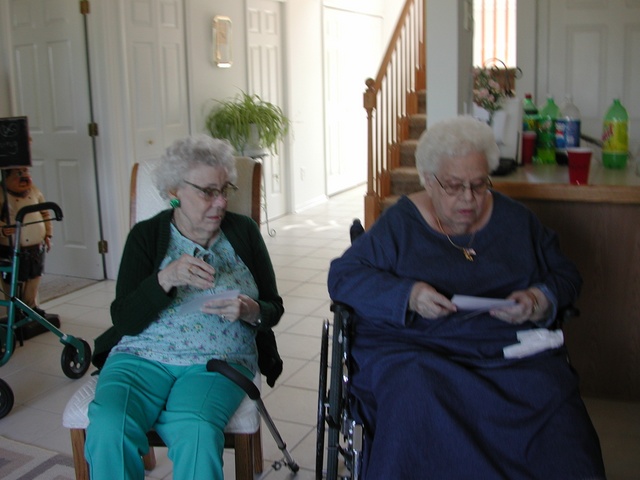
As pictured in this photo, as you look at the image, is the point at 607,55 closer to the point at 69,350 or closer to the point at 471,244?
the point at 471,244

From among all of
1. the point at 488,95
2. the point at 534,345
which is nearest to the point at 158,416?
the point at 534,345

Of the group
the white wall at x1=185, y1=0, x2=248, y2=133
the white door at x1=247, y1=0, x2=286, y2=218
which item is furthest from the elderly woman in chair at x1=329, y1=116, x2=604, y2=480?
the white door at x1=247, y1=0, x2=286, y2=218

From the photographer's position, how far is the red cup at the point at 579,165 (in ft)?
7.85

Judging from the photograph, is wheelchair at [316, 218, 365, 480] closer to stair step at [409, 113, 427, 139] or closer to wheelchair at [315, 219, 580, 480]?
wheelchair at [315, 219, 580, 480]

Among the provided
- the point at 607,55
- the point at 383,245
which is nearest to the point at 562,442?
the point at 383,245

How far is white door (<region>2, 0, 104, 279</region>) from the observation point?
4.70m

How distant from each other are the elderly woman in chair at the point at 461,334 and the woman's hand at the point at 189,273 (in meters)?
0.33

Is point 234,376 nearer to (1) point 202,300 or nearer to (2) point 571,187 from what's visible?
(1) point 202,300

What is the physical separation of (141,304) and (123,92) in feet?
10.4

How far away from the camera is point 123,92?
15.7 feet

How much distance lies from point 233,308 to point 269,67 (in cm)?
504

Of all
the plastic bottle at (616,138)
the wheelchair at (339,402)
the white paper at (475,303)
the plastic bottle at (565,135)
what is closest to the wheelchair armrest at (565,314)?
the white paper at (475,303)

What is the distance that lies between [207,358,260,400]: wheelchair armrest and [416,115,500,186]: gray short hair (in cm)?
72

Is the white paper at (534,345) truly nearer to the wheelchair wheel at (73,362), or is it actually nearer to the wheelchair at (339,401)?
the wheelchair at (339,401)
